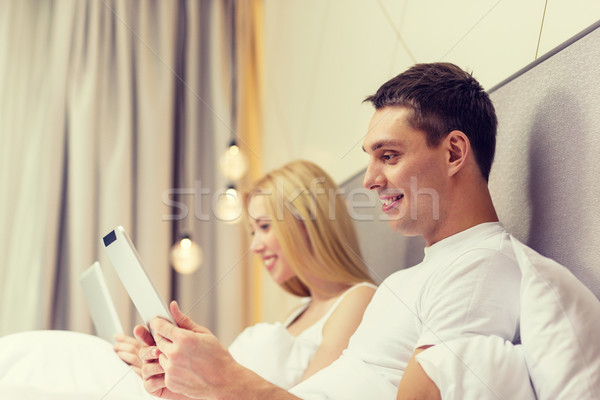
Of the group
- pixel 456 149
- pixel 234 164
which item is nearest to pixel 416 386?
pixel 456 149

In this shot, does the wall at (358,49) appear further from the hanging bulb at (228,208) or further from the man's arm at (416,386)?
the man's arm at (416,386)

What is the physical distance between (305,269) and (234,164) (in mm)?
982

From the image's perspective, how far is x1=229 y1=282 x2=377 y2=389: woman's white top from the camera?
1.12 metres

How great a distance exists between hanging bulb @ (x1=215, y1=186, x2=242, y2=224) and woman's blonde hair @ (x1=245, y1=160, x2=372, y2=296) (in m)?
0.53

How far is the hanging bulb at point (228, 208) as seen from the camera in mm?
1913

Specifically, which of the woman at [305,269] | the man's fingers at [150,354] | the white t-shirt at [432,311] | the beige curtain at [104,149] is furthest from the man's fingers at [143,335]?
the beige curtain at [104,149]

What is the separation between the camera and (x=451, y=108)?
0.79m

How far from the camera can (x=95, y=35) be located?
203 cm

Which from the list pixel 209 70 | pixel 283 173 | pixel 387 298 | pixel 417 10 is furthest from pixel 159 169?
pixel 387 298

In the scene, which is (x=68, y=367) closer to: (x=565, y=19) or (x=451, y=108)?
(x=451, y=108)

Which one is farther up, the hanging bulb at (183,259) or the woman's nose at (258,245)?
the woman's nose at (258,245)

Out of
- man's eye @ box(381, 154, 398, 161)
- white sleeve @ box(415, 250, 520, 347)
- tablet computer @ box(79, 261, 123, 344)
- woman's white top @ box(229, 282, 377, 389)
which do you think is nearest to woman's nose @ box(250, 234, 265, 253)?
woman's white top @ box(229, 282, 377, 389)

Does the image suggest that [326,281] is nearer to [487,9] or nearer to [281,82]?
[487,9]

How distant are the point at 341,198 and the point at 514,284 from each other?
0.69 m
